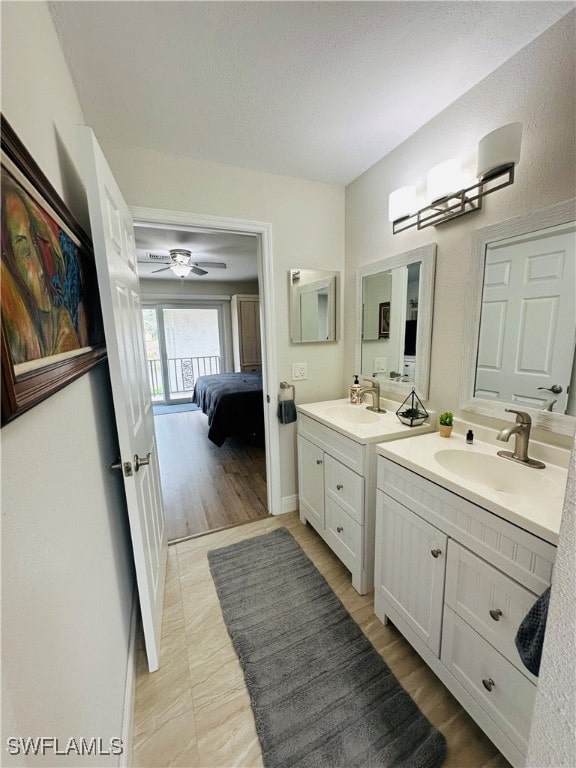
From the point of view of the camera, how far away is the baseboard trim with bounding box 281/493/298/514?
2.44 meters

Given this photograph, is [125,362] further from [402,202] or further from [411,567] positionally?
[402,202]

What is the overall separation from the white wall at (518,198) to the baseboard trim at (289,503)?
134 cm

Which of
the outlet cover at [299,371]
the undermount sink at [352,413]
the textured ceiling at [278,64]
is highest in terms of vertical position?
the textured ceiling at [278,64]

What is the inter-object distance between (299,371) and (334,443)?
29.6 inches

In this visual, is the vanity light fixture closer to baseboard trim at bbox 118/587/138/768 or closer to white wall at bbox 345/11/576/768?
white wall at bbox 345/11/576/768

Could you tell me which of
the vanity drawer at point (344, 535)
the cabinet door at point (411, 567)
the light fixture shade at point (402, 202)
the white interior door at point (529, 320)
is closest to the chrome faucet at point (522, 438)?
the white interior door at point (529, 320)

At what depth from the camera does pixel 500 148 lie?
1.21m

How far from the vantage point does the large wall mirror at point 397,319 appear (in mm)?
1732

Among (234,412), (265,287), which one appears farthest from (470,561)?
(234,412)

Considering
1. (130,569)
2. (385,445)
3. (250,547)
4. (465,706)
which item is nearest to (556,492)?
(385,445)

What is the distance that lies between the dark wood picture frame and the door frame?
749 mm

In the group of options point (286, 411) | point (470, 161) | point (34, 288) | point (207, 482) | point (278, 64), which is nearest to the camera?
point (34, 288)

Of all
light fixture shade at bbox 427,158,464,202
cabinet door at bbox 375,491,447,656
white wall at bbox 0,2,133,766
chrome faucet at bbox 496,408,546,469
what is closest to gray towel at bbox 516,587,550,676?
cabinet door at bbox 375,491,447,656

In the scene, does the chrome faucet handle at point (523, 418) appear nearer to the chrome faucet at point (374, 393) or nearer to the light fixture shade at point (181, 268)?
the chrome faucet at point (374, 393)
